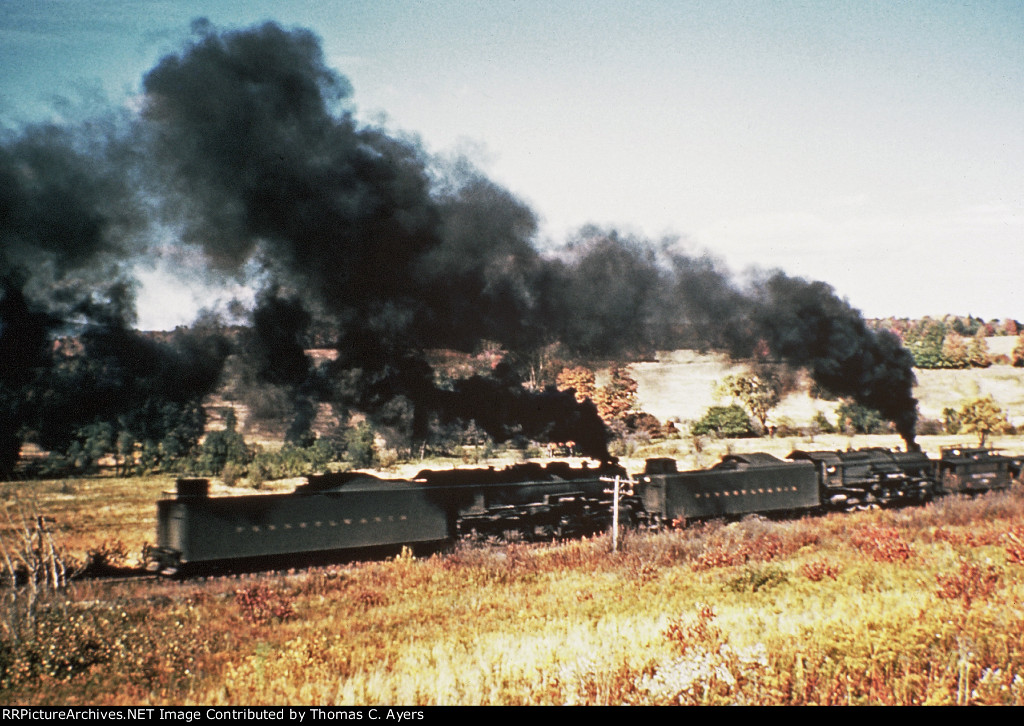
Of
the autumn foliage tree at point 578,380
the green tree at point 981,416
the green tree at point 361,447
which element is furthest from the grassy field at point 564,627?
the green tree at point 981,416

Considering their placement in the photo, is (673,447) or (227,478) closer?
(227,478)

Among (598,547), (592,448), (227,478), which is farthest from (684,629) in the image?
(227,478)

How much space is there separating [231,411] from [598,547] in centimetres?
2724


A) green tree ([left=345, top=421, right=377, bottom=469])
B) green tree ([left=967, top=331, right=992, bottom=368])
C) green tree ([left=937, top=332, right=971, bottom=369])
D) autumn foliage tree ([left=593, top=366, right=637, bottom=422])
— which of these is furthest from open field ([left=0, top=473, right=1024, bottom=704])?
green tree ([left=967, top=331, right=992, bottom=368])

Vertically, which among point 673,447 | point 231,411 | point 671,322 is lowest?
point 673,447

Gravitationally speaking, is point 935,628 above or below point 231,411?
below

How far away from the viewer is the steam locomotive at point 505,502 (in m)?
13.0

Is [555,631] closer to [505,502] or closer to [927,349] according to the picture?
[505,502]

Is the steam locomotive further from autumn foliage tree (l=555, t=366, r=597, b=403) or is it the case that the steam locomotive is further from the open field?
autumn foliage tree (l=555, t=366, r=597, b=403)

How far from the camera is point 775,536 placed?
16828mm

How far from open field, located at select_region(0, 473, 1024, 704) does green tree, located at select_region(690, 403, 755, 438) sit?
34935mm

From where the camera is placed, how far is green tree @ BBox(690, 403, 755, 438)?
164ft
